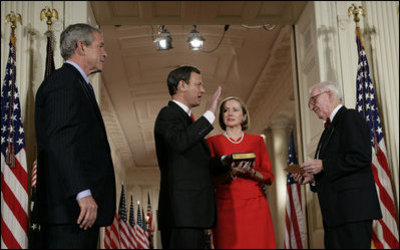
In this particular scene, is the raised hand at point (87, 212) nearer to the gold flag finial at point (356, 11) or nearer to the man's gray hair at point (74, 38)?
the man's gray hair at point (74, 38)

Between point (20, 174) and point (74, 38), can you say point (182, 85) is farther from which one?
point (20, 174)

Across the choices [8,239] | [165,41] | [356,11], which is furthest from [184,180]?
[165,41]

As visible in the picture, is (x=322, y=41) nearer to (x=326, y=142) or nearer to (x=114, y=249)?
(x=326, y=142)

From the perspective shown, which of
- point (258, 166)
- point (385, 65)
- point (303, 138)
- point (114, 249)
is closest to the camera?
point (258, 166)

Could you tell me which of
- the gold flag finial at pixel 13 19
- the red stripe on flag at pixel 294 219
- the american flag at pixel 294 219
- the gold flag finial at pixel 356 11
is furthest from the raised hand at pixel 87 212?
the red stripe on flag at pixel 294 219

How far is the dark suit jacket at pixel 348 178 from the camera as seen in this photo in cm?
357

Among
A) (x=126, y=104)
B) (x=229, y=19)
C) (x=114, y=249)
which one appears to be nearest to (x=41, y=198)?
(x=229, y=19)

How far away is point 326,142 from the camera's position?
3875 millimetres

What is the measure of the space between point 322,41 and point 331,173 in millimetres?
3123

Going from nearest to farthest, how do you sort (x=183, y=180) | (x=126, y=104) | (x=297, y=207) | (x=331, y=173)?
(x=183, y=180) → (x=331, y=173) → (x=297, y=207) → (x=126, y=104)

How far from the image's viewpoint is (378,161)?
555 cm

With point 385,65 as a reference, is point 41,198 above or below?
below

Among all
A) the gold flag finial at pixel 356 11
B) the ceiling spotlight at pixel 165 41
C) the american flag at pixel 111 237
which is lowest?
the american flag at pixel 111 237

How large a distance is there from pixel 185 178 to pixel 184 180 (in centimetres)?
1
